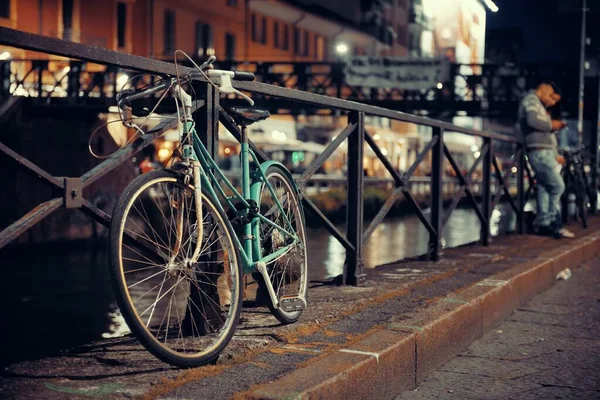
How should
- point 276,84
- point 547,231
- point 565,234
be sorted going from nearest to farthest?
point 565,234 < point 547,231 < point 276,84

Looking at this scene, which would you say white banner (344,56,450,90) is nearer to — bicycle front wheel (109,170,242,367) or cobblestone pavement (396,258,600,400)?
cobblestone pavement (396,258,600,400)

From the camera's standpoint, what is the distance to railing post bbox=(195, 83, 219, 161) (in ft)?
14.1

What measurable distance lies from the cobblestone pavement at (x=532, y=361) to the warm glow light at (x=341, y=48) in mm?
48800

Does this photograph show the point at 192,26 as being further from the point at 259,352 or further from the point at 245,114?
the point at 259,352

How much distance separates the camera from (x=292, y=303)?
15.0 feet

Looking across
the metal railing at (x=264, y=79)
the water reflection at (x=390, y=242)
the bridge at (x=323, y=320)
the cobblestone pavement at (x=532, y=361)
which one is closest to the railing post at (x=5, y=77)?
the metal railing at (x=264, y=79)

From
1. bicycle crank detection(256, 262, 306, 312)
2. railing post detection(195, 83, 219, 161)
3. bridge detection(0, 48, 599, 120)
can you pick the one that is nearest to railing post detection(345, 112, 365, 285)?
bicycle crank detection(256, 262, 306, 312)

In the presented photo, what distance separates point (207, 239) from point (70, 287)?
7.34 metres

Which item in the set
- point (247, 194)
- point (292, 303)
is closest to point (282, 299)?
point (292, 303)

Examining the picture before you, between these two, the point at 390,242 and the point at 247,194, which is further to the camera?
the point at 390,242

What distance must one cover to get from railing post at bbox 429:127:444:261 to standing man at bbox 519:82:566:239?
2.95m

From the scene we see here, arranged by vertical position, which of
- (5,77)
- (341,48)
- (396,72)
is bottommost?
(5,77)

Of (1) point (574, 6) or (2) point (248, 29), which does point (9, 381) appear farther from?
(2) point (248, 29)

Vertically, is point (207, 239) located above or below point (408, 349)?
above
